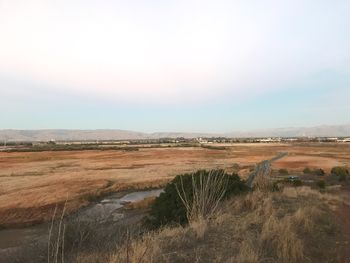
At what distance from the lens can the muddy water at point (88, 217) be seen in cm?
2023

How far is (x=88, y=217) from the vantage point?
70.4ft

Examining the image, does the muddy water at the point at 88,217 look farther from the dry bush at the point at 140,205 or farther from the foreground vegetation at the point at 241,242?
the foreground vegetation at the point at 241,242

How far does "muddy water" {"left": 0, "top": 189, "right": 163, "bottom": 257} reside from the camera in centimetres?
2023

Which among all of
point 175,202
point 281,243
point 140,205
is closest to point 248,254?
point 281,243

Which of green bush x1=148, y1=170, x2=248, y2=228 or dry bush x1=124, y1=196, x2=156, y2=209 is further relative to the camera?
dry bush x1=124, y1=196, x2=156, y2=209

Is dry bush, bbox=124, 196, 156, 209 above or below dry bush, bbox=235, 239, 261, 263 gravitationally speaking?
below

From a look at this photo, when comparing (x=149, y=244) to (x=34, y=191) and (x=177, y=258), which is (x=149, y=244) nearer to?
(x=177, y=258)

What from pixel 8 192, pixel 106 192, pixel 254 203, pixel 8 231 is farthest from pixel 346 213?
pixel 8 192

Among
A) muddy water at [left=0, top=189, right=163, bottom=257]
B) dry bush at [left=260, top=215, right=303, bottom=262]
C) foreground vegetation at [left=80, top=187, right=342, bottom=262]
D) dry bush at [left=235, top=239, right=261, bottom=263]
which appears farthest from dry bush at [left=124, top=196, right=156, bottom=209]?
dry bush at [left=235, top=239, right=261, bottom=263]

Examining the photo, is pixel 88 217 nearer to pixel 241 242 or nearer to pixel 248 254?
pixel 241 242

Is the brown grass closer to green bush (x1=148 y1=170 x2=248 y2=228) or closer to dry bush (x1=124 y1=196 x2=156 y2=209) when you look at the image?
green bush (x1=148 y1=170 x2=248 y2=228)

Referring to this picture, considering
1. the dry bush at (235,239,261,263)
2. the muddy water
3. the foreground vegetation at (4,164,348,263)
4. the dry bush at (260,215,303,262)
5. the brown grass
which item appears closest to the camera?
the dry bush at (235,239,261,263)

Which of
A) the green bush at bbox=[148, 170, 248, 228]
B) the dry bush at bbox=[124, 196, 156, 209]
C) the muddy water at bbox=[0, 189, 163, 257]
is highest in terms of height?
the green bush at bbox=[148, 170, 248, 228]

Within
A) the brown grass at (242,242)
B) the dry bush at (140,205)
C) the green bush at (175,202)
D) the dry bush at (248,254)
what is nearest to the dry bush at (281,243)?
the brown grass at (242,242)
